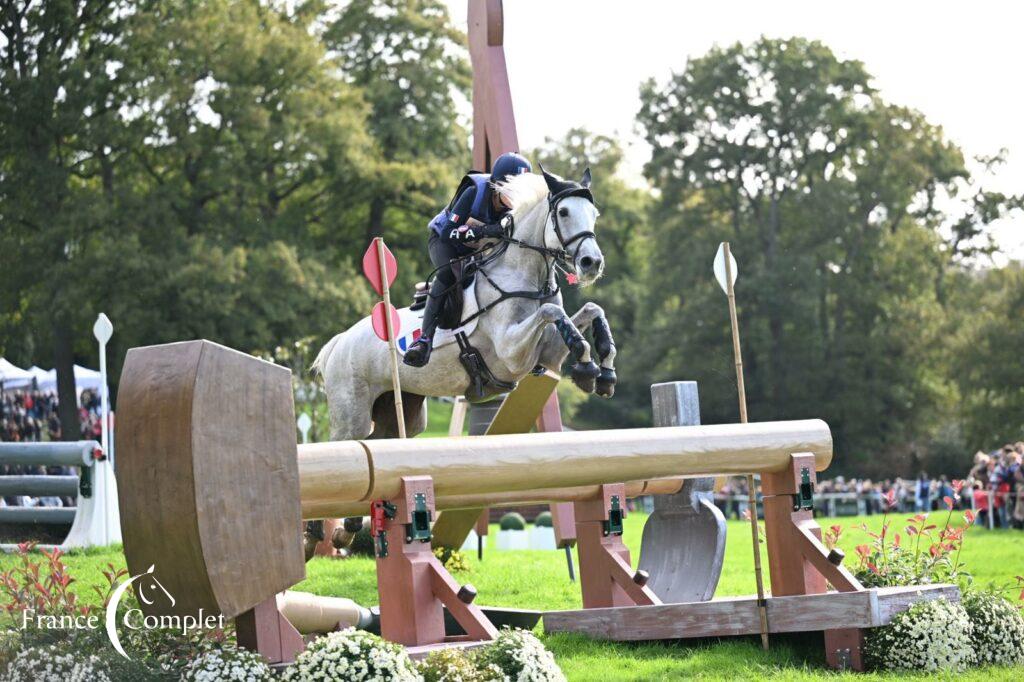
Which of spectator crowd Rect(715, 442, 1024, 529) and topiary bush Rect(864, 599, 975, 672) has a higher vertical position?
topiary bush Rect(864, 599, 975, 672)

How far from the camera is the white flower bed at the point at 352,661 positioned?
4.36m

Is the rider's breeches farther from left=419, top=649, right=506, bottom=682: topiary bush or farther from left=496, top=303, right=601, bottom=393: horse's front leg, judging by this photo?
left=419, top=649, right=506, bottom=682: topiary bush

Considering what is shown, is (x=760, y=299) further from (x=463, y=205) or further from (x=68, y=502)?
(x=463, y=205)

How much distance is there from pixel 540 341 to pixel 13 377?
15.1 m

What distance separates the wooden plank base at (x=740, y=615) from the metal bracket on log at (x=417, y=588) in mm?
1612

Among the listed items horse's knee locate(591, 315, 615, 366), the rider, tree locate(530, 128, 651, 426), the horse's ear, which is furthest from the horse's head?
tree locate(530, 128, 651, 426)

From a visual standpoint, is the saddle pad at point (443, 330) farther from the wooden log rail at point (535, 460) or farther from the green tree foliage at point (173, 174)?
the green tree foliage at point (173, 174)

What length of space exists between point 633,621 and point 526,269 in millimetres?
2076

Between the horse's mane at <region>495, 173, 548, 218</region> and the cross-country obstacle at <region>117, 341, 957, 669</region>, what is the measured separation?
1.64 metres

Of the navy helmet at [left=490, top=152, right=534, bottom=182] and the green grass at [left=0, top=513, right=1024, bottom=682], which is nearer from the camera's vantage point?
the green grass at [left=0, top=513, right=1024, bottom=682]

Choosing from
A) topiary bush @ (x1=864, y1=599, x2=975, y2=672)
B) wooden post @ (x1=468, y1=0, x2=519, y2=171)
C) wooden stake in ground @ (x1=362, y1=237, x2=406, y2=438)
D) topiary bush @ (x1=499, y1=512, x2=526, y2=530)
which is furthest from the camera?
topiary bush @ (x1=499, y1=512, x2=526, y2=530)

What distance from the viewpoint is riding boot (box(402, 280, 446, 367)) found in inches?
287

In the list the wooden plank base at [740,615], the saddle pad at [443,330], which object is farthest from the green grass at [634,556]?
the saddle pad at [443,330]

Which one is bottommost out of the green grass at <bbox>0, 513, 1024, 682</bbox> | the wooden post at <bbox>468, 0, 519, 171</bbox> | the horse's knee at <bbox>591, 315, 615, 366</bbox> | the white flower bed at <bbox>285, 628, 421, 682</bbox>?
the green grass at <bbox>0, 513, 1024, 682</bbox>
